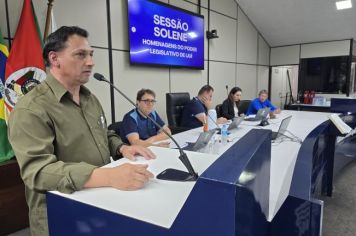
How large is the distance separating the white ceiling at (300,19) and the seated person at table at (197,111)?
3.54 m

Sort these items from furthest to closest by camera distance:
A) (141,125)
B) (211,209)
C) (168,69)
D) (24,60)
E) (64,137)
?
(168,69), (141,125), (24,60), (64,137), (211,209)

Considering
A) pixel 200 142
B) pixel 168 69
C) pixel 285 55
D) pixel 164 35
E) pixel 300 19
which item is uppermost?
pixel 300 19

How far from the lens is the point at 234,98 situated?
418cm

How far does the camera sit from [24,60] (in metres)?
2.12

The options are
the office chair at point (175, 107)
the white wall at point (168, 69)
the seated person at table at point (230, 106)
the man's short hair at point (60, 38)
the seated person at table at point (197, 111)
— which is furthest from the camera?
the seated person at table at point (230, 106)

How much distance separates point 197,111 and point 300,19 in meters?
4.39

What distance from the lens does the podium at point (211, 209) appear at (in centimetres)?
49

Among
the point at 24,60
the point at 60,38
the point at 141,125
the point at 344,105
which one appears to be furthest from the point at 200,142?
the point at 344,105

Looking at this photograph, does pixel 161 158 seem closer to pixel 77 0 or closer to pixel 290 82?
Answer: pixel 77 0

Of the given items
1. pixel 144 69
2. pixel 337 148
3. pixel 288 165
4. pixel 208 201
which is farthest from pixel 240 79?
Answer: pixel 208 201

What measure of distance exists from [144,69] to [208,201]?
3385 millimetres

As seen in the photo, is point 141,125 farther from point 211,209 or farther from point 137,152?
point 211,209

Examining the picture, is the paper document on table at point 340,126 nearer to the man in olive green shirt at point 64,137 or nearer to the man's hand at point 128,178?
the man in olive green shirt at point 64,137

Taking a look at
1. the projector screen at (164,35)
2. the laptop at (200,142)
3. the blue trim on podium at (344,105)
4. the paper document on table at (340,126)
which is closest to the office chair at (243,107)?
the projector screen at (164,35)
